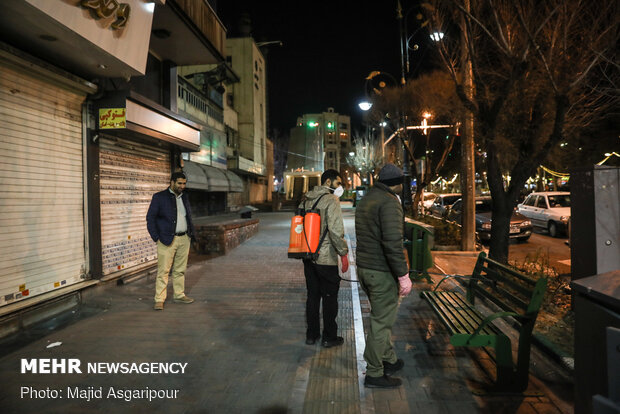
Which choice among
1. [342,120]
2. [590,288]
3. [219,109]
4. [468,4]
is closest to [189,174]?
[219,109]

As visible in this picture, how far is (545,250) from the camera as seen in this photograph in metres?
11.5

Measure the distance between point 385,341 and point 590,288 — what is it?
190 cm

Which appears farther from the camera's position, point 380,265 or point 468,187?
point 468,187

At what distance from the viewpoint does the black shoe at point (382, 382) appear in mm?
3393

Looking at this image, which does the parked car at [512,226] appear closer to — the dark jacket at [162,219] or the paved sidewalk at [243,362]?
the paved sidewalk at [243,362]

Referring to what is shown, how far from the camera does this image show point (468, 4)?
285 inches

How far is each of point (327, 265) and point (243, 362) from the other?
4.51 ft

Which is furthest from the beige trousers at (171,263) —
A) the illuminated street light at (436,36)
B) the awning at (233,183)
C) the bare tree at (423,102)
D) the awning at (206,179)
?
the awning at (233,183)

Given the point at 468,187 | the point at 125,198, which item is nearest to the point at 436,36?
the point at 468,187

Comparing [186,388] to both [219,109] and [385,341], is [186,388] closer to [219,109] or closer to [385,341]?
[385,341]

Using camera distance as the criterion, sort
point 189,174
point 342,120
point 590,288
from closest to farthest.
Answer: point 590,288
point 189,174
point 342,120

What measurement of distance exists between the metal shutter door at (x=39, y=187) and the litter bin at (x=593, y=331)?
5873 mm

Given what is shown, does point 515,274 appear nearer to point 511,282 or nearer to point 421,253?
point 511,282

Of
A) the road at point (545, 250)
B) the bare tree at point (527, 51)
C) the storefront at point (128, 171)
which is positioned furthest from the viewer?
the road at point (545, 250)
